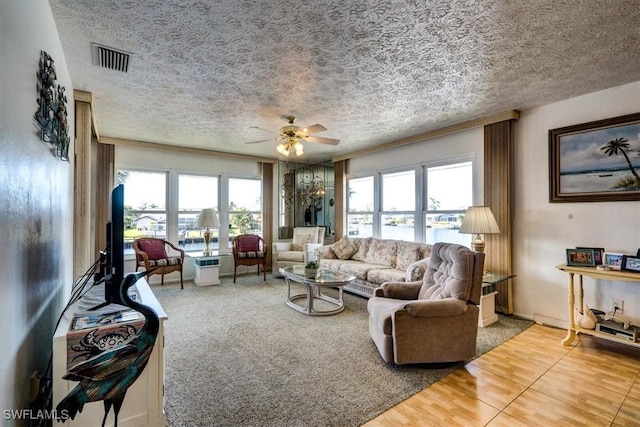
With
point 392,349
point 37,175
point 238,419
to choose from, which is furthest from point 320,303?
point 37,175

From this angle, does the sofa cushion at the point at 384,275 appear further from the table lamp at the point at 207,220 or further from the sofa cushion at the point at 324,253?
the table lamp at the point at 207,220

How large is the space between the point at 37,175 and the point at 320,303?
11.0ft

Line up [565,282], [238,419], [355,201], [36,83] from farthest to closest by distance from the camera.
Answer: [355,201], [565,282], [238,419], [36,83]

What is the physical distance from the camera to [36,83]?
1.47 meters

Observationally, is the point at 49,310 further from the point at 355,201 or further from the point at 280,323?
the point at 355,201

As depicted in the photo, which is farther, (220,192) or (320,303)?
(220,192)

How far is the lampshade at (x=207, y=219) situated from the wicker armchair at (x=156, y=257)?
606 millimetres

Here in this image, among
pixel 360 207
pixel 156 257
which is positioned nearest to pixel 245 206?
pixel 156 257

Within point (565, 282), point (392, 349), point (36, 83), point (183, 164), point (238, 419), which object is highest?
point (183, 164)

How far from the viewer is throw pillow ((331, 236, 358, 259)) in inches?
208

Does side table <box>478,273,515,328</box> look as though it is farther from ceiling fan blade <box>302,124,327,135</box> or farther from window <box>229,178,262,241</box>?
window <box>229,178,262,241</box>

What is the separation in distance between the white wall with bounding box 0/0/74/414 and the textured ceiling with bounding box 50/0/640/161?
0.69 meters

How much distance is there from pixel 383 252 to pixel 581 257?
2435 millimetres

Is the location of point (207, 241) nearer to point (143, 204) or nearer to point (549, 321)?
A: point (143, 204)
